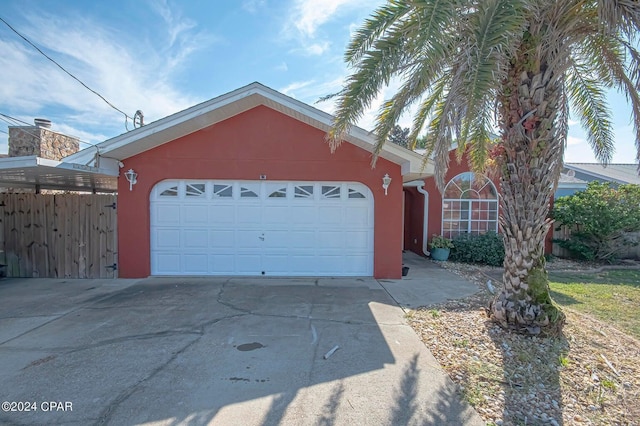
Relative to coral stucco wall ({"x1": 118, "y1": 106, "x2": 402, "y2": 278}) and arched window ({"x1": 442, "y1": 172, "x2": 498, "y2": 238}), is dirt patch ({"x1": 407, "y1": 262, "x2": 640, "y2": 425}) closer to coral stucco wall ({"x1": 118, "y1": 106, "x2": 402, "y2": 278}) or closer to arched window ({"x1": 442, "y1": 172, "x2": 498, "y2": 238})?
coral stucco wall ({"x1": 118, "y1": 106, "x2": 402, "y2": 278})

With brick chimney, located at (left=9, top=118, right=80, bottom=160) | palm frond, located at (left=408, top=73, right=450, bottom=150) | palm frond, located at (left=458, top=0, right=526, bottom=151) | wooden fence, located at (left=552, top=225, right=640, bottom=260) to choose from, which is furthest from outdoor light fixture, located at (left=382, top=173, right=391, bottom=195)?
brick chimney, located at (left=9, top=118, right=80, bottom=160)

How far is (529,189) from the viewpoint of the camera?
4.90 meters

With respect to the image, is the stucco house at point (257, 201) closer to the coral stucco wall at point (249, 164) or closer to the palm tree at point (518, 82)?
the coral stucco wall at point (249, 164)

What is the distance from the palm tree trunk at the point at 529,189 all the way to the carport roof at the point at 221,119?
2.67m

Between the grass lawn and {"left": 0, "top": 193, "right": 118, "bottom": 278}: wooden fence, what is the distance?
11276mm

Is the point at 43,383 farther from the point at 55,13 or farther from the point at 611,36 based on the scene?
the point at 55,13

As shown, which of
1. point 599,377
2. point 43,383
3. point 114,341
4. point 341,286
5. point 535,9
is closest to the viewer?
point 43,383

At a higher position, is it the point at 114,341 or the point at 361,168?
the point at 361,168

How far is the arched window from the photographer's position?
12211 mm

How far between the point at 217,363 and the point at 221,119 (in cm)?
647

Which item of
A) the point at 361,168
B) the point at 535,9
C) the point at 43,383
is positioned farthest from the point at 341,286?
the point at 535,9

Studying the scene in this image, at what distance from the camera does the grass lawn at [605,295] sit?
5879 millimetres

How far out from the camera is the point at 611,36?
455cm

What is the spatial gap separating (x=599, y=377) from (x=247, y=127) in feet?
27.5
